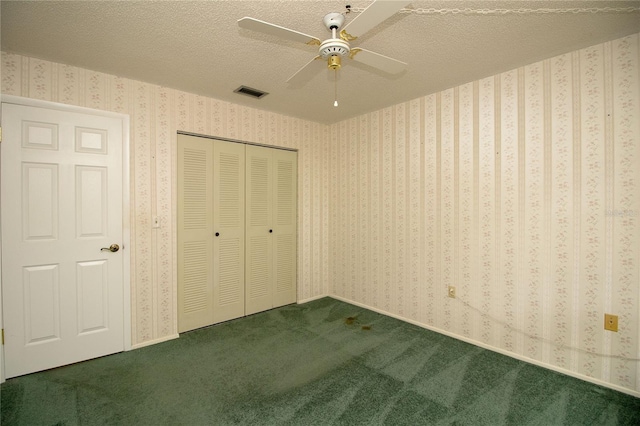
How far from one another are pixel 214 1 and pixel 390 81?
63.9 inches

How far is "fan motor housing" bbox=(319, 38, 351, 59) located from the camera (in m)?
1.54

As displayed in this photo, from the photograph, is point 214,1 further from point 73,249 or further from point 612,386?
point 612,386

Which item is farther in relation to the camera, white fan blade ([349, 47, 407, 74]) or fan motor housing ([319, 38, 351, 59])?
white fan blade ([349, 47, 407, 74])

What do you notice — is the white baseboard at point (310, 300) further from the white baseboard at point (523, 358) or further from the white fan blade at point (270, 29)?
the white fan blade at point (270, 29)

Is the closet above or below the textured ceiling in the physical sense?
below

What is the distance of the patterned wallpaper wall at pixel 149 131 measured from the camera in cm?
235

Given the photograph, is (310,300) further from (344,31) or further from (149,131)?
(344,31)

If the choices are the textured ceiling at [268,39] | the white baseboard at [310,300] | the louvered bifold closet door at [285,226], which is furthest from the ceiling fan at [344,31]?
the white baseboard at [310,300]

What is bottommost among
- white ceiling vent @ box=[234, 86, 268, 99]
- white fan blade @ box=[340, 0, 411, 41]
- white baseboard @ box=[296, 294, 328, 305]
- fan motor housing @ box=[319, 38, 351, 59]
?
white baseboard @ box=[296, 294, 328, 305]

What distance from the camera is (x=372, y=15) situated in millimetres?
1350

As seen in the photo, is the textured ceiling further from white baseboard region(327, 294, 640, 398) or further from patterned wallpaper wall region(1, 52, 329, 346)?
white baseboard region(327, 294, 640, 398)

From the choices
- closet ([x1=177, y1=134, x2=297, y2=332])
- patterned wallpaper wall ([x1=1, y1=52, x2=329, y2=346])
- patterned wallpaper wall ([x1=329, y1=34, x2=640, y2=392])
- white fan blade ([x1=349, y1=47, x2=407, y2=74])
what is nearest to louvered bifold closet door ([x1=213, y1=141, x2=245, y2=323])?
closet ([x1=177, y1=134, x2=297, y2=332])

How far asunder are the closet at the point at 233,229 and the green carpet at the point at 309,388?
530 mm

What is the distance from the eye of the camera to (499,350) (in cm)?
258
